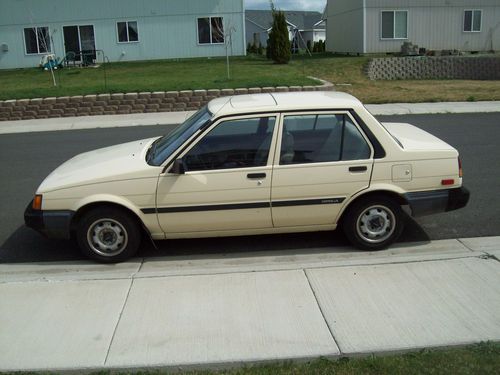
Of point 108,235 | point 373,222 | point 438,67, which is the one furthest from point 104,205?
point 438,67

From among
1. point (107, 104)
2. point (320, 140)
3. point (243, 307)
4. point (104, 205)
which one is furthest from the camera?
point (107, 104)

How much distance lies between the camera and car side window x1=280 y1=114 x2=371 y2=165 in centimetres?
525

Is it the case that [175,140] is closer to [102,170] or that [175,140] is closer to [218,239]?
[102,170]

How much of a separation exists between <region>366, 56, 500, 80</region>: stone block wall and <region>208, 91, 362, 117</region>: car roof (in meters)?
20.0

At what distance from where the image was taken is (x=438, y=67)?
976 inches

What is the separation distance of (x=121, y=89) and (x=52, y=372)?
1478cm

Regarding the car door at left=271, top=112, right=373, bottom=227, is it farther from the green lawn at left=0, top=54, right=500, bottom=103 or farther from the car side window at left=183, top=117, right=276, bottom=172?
the green lawn at left=0, top=54, right=500, bottom=103

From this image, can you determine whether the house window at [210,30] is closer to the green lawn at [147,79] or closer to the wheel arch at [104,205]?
the green lawn at [147,79]

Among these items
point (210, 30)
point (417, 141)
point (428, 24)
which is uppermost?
point (210, 30)

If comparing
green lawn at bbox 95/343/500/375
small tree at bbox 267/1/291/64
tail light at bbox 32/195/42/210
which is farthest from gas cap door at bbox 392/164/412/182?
small tree at bbox 267/1/291/64

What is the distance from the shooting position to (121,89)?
17.5 meters

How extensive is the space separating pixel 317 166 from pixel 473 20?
28444 millimetres

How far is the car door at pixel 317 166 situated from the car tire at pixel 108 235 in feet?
4.35

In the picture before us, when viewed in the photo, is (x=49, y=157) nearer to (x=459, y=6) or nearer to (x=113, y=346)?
(x=113, y=346)
